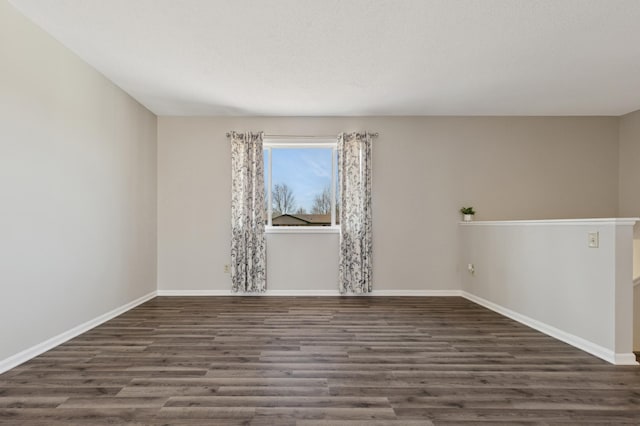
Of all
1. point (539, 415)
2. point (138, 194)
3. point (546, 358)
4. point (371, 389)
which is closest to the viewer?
point (539, 415)

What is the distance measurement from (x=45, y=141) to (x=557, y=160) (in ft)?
20.3

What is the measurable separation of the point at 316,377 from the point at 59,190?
2716 mm

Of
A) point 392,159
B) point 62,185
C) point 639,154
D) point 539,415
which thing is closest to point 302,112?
point 392,159

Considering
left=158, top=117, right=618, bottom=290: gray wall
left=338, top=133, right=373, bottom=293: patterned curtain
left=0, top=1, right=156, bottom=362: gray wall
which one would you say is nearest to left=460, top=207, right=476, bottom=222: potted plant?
left=158, top=117, right=618, bottom=290: gray wall

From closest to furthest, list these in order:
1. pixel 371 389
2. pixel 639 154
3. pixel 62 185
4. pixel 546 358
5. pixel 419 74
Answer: pixel 371 389 → pixel 546 358 → pixel 62 185 → pixel 419 74 → pixel 639 154

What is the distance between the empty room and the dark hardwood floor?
0.9 inches

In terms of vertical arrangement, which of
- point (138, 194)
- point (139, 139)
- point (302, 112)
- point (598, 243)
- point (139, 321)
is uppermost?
point (302, 112)

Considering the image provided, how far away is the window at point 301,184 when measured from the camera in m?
5.16

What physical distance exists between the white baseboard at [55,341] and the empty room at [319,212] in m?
0.02

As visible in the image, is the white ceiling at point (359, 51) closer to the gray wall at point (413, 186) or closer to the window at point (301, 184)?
the gray wall at point (413, 186)

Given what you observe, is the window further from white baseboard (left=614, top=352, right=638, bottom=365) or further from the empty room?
white baseboard (left=614, top=352, right=638, bottom=365)

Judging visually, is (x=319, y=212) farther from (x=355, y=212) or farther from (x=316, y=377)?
(x=316, y=377)

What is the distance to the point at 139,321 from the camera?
12.0ft

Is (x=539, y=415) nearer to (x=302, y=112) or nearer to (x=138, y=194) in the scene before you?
(x=302, y=112)
